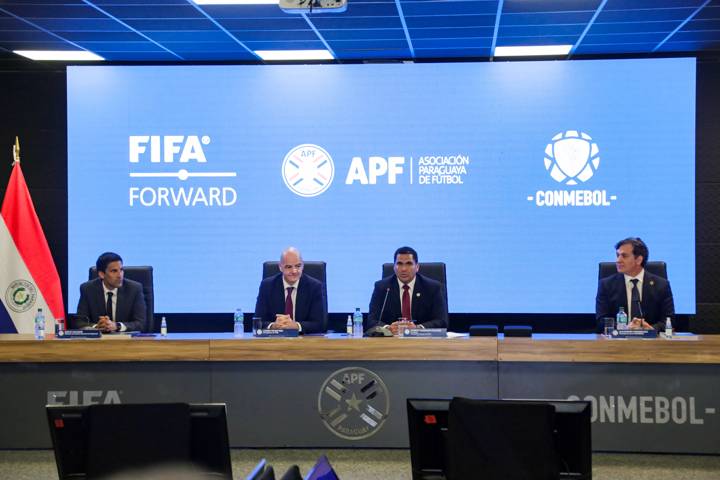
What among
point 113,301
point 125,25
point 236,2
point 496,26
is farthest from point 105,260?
point 496,26

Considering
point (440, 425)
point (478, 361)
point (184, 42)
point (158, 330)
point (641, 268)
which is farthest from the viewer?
point (158, 330)

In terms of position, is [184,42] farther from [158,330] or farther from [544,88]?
[544,88]

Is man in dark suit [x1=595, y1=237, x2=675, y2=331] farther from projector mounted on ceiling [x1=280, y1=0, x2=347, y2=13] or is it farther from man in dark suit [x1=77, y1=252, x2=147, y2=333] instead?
man in dark suit [x1=77, y1=252, x2=147, y2=333]

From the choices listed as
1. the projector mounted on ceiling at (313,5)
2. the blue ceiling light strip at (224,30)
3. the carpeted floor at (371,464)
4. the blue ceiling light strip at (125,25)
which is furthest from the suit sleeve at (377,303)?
the blue ceiling light strip at (125,25)

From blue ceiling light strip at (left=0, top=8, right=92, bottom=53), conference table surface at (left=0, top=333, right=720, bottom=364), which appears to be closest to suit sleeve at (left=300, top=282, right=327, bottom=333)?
conference table surface at (left=0, top=333, right=720, bottom=364)

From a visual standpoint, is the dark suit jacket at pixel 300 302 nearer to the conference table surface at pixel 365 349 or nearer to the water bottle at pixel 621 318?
the conference table surface at pixel 365 349

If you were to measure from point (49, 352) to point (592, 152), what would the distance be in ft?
13.9

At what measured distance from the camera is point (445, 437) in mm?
2938

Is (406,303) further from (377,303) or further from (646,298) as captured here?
(646,298)

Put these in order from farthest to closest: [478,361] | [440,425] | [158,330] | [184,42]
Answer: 1. [158,330]
2. [184,42]
3. [478,361]
4. [440,425]

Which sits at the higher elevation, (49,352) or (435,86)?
(435,86)

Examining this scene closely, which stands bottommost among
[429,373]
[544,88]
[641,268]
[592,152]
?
[429,373]

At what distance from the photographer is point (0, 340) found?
16.9 ft

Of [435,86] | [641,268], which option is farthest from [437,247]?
[641,268]
